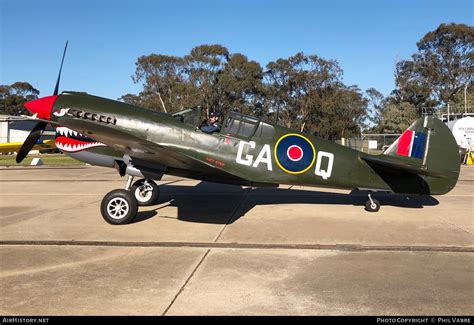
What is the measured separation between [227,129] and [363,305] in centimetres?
441

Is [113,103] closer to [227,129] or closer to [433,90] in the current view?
[227,129]

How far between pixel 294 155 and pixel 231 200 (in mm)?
2553

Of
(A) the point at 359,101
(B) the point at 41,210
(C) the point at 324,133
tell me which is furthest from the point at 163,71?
(B) the point at 41,210

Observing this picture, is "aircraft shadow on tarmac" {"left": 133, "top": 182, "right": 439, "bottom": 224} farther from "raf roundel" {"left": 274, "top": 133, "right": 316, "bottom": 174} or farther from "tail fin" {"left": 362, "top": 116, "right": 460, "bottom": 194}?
"raf roundel" {"left": 274, "top": 133, "right": 316, "bottom": 174}

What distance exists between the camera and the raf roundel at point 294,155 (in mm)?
7176

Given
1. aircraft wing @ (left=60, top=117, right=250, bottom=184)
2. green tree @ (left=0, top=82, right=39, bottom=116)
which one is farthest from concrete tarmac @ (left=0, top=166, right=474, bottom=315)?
green tree @ (left=0, top=82, right=39, bottom=116)

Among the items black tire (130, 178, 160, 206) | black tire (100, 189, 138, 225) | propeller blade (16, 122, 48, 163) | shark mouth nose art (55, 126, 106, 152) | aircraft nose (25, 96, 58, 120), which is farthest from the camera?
black tire (130, 178, 160, 206)

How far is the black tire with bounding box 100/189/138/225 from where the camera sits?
21.2 feet

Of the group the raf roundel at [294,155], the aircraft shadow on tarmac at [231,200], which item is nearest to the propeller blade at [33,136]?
the aircraft shadow on tarmac at [231,200]

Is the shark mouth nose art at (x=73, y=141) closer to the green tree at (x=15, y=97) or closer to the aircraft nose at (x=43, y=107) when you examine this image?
the aircraft nose at (x=43, y=107)

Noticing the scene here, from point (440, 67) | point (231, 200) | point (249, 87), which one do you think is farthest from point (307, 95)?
point (231, 200)

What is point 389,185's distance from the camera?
7453 millimetres

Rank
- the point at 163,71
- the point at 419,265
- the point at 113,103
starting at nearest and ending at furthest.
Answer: the point at 419,265
the point at 113,103
the point at 163,71

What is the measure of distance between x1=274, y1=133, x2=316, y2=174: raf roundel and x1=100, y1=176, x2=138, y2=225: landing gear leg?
2769 mm
